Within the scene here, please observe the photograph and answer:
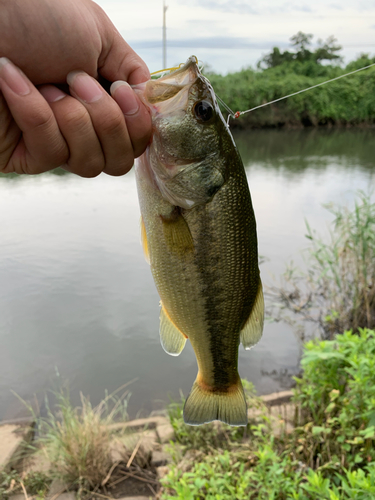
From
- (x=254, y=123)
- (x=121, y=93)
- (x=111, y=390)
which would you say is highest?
(x=254, y=123)

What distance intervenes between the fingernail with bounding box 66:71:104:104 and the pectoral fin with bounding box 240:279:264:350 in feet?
3.20

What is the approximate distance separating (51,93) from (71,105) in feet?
0.26

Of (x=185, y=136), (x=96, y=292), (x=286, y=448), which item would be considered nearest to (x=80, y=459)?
(x=286, y=448)

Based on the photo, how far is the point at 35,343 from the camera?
240 inches

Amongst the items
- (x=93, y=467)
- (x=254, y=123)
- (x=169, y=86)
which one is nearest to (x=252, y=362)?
(x=93, y=467)

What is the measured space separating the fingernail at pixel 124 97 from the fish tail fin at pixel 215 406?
1.24 meters

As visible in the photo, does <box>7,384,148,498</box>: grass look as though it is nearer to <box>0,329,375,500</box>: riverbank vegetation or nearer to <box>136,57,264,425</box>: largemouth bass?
<box>0,329,375,500</box>: riverbank vegetation

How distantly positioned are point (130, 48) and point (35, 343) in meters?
5.48

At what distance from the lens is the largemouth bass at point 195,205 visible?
150 cm

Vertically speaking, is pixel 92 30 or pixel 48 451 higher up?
pixel 92 30

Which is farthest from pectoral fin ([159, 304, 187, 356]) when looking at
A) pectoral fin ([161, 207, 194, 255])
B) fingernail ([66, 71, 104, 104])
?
fingernail ([66, 71, 104, 104])

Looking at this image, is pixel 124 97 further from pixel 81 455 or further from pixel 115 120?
pixel 81 455

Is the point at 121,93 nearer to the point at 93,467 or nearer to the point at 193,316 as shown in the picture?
the point at 193,316

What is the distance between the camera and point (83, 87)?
1.30 metres
